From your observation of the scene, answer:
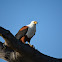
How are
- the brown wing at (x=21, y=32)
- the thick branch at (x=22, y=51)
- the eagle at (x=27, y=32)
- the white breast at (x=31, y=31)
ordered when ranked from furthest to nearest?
1. the white breast at (x=31, y=31)
2. the eagle at (x=27, y=32)
3. the brown wing at (x=21, y=32)
4. the thick branch at (x=22, y=51)

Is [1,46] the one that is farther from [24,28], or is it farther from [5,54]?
[24,28]

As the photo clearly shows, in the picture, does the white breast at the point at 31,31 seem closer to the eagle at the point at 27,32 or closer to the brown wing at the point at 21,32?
the eagle at the point at 27,32

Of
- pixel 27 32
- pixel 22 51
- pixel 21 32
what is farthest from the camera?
pixel 27 32

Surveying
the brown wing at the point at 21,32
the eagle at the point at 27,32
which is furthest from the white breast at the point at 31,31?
the brown wing at the point at 21,32

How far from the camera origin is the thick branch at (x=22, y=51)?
2250mm

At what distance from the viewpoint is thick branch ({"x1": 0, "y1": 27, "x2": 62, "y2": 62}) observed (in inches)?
88.6

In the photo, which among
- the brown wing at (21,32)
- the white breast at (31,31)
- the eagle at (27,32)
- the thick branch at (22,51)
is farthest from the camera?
the white breast at (31,31)

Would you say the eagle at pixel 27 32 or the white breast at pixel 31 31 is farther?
the white breast at pixel 31 31

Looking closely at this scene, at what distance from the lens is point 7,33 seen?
2.23 m

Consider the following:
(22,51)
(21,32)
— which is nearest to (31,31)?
(21,32)

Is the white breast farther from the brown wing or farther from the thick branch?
the thick branch

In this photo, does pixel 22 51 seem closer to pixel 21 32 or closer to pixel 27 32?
pixel 21 32

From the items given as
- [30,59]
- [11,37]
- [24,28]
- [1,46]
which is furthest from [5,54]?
[24,28]

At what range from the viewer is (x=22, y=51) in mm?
2498
